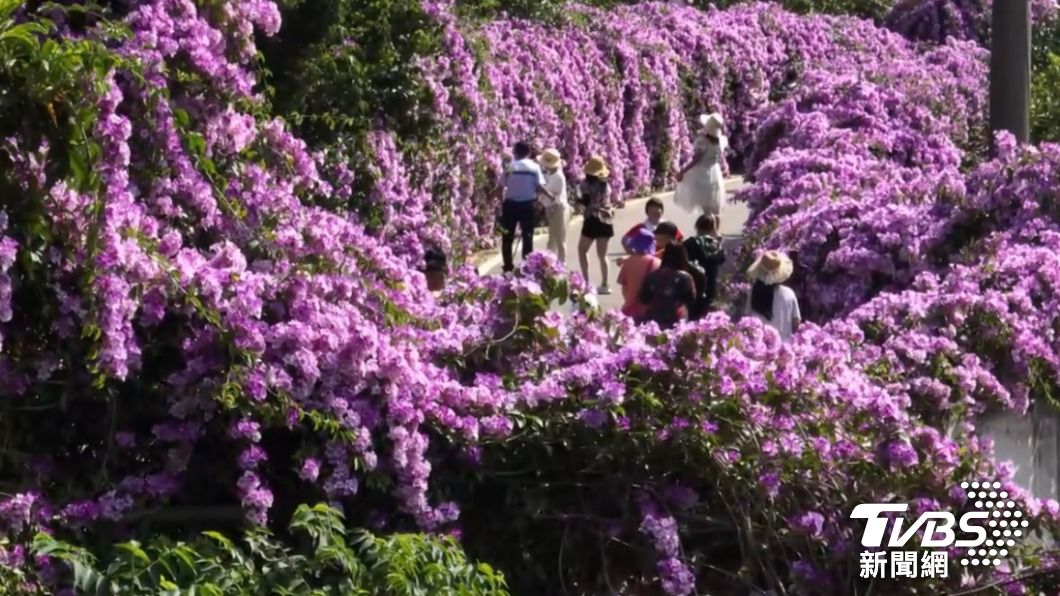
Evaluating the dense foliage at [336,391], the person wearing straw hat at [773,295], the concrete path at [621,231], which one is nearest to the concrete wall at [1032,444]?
the dense foliage at [336,391]

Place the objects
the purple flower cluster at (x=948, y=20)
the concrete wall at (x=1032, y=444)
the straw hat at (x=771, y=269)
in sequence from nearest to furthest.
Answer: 1. the concrete wall at (x=1032, y=444)
2. the straw hat at (x=771, y=269)
3. the purple flower cluster at (x=948, y=20)

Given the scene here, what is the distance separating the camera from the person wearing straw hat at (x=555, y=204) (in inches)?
725

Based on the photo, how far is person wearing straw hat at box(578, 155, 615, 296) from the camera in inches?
700

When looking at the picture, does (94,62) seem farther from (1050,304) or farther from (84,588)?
(1050,304)

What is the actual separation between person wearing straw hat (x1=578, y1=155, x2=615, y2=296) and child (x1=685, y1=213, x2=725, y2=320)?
3.78 meters

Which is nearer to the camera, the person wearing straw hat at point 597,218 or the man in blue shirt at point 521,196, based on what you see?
the person wearing straw hat at point 597,218

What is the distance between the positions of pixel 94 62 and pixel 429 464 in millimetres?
1734

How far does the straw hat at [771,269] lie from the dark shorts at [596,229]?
6516 mm

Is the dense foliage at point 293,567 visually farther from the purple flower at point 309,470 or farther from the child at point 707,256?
the child at point 707,256

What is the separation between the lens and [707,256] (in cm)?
1362

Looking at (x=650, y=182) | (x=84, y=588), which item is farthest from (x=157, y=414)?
(x=650, y=182)

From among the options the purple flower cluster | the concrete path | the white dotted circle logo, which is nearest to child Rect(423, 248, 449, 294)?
the white dotted circle logo

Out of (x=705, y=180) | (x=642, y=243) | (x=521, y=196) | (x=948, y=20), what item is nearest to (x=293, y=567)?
(x=642, y=243)

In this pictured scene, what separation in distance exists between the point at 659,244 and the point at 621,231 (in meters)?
10.5
